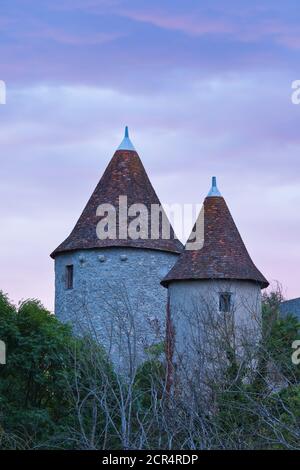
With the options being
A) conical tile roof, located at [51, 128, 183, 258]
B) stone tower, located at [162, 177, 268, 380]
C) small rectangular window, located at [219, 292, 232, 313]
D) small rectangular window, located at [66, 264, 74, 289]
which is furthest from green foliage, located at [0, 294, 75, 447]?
small rectangular window, located at [66, 264, 74, 289]

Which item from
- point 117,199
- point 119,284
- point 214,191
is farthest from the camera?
point 117,199

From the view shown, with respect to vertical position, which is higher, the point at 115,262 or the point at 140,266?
the point at 115,262

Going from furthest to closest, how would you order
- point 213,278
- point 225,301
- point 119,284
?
1. point 119,284
2. point 225,301
3. point 213,278

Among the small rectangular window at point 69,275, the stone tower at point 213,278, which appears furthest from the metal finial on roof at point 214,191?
the small rectangular window at point 69,275

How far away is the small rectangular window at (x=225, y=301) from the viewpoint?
33375 millimetres

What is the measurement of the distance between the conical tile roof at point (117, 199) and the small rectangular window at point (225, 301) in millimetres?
4311

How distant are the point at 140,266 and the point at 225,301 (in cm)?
435

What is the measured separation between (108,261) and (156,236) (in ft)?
5.32

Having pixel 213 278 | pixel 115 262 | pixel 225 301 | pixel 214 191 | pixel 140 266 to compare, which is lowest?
pixel 225 301

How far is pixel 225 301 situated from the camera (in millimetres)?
33531

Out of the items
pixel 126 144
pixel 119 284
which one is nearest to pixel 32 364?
pixel 119 284

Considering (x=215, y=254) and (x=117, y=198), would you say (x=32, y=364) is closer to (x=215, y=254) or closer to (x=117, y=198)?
(x=215, y=254)

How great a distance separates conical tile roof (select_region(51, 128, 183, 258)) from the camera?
37.3 meters

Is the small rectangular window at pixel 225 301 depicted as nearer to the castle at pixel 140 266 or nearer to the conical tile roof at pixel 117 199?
the castle at pixel 140 266
